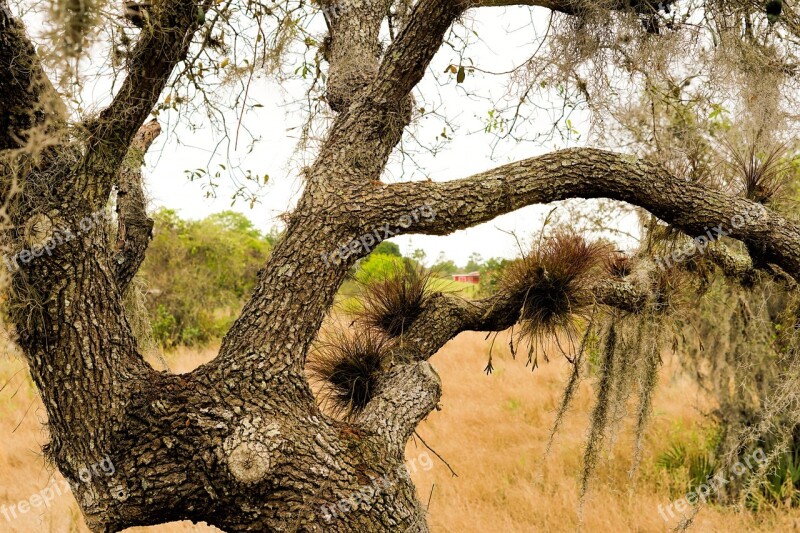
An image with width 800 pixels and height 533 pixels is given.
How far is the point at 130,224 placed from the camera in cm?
309

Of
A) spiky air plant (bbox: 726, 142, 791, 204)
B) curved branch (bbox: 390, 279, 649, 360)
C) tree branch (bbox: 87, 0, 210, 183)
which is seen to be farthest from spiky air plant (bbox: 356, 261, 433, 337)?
spiky air plant (bbox: 726, 142, 791, 204)

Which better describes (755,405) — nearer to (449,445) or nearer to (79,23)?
(449,445)

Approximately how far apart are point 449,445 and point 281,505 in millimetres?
5926

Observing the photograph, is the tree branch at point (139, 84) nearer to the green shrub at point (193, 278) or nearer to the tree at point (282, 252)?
the tree at point (282, 252)

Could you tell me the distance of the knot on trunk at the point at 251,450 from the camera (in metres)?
2.23

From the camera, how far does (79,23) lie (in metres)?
1.69

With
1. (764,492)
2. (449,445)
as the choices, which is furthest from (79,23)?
(764,492)

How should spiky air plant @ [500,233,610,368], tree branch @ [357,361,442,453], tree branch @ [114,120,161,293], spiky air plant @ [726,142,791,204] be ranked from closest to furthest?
tree branch @ [357,361,442,453]
tree branch @ [114,120,161,293]
spiky air plant @ [500,233,610,368]
spiky air plant @ [726,142,791,204]

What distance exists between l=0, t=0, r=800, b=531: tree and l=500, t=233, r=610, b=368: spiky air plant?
12mm

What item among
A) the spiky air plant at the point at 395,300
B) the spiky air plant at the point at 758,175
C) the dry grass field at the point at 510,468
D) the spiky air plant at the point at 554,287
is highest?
the spiky air plant at the point at 758,175

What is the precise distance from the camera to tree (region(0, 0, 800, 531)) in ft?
7.06

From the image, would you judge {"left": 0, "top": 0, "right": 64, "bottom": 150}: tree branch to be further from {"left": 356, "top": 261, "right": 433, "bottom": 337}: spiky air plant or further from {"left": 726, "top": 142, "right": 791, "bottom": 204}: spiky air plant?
{"left": 726, "top": 142, "right": 791, "bottom": 204}: spiky air plant

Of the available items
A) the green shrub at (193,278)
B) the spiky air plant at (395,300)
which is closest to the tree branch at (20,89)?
the spiky air plant at (395,300)

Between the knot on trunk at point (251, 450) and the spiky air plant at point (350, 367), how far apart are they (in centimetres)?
95
